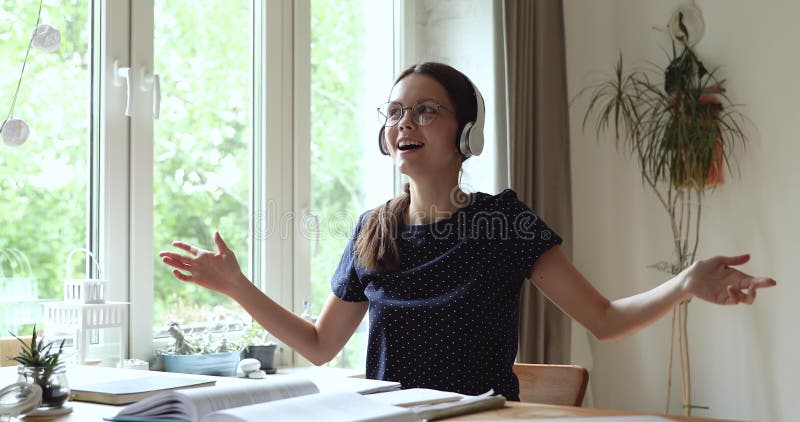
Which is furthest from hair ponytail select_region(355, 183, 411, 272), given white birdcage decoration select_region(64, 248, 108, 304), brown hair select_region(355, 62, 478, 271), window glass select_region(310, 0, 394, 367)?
window glass select_region(310, 0, 394, 367)

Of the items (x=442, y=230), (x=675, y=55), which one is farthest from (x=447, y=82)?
(x=675, y=55)

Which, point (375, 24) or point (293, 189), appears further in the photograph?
point (375, 24)

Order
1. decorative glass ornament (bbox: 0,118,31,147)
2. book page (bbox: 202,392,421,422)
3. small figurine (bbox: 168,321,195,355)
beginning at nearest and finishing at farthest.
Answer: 1. book page (bbox: 202,392,421,422)
2. decorative glass ornament (bbox: 0,118,31,147)
3. small figurine (bbox: 168,321,195,355)

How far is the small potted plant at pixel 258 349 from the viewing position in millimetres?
2543

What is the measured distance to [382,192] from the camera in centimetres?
320

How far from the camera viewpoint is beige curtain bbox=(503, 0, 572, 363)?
10.2 ft

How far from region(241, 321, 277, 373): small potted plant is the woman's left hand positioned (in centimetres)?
145

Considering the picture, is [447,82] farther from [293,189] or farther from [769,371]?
[769,371]

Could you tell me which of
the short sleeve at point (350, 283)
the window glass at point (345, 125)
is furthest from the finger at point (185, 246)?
the window glass at point (345, 125)

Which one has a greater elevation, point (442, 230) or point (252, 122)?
point (252, 122)

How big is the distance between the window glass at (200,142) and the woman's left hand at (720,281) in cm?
147

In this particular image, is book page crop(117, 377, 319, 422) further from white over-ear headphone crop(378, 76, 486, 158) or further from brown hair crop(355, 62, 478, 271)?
white over-ear headphone crop(378, 76, 486, 158)

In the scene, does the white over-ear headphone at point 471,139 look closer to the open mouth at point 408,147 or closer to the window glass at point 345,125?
the open mouth at point 408,147

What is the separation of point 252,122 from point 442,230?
3.59 ft
